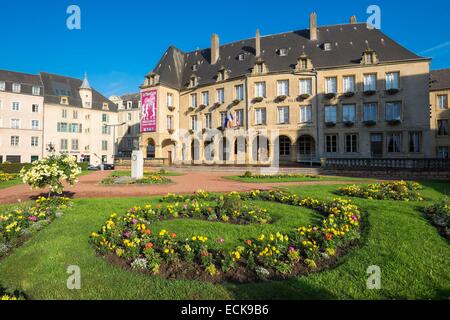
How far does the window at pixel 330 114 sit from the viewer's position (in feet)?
104

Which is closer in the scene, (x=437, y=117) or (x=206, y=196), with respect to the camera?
(x=206, y=196)

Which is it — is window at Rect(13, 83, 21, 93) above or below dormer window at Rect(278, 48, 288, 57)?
below

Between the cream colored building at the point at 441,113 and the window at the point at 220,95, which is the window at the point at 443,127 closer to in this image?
the cream colored building at the point at 441,113

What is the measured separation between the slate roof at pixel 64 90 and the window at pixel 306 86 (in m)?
41.4

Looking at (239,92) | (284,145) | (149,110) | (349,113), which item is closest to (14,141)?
(149,110)

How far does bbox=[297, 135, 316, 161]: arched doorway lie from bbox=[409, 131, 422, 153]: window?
1034 centimetres

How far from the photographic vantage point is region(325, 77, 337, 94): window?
3195cm

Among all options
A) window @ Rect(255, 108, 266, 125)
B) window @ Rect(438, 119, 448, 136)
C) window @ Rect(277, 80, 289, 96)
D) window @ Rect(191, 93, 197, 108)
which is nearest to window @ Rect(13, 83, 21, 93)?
window @ Rect(191, 93, 197, 108)

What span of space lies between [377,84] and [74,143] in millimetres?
51898

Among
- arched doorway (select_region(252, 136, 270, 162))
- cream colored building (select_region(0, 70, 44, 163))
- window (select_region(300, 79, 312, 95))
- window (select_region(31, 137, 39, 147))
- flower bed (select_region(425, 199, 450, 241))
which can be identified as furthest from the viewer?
window (select_region(31, 137, 39, 147))

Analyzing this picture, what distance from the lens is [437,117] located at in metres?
42.0

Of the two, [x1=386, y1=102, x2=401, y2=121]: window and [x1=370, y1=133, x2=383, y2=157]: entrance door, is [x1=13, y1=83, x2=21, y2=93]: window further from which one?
A: [x1=386, y1=102, x2=401, y2=121]: window
